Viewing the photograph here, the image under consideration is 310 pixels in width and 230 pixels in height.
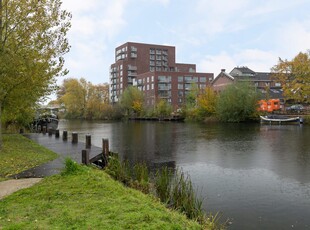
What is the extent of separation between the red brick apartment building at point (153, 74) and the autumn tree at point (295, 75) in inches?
1707

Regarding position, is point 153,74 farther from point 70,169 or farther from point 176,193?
point 176,193

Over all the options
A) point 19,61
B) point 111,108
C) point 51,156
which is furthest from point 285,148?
point 111,108

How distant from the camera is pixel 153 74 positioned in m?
103

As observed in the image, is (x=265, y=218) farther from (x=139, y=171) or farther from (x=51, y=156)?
(x=51, y=156)

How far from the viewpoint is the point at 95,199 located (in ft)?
25.9

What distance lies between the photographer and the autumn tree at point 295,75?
179 ft

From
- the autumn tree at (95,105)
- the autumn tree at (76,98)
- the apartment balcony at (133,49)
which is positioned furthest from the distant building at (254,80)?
the autumn tree at (76,98)

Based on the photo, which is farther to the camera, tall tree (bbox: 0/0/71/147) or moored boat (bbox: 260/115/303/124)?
moored boat (bbox: 260/115/303/124)

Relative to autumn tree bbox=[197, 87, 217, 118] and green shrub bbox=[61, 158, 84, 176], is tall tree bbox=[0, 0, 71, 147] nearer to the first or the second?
green shrub bbox=[61, 158, 84, 176]

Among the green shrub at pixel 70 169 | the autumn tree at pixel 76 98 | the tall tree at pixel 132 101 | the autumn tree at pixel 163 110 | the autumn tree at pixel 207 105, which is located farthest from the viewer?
the autumn tree at pixel 76 98

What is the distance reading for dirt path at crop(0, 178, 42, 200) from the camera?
8704 mm

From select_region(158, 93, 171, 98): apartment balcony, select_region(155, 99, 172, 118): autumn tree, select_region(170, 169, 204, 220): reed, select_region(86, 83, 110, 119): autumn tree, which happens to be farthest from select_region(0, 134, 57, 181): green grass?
select_region(158, 93, 171, 98): apartment balcony

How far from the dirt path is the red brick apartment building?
89.5 m

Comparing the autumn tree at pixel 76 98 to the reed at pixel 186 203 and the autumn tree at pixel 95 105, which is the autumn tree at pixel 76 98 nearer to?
the autumn tree at pixel 95 105
